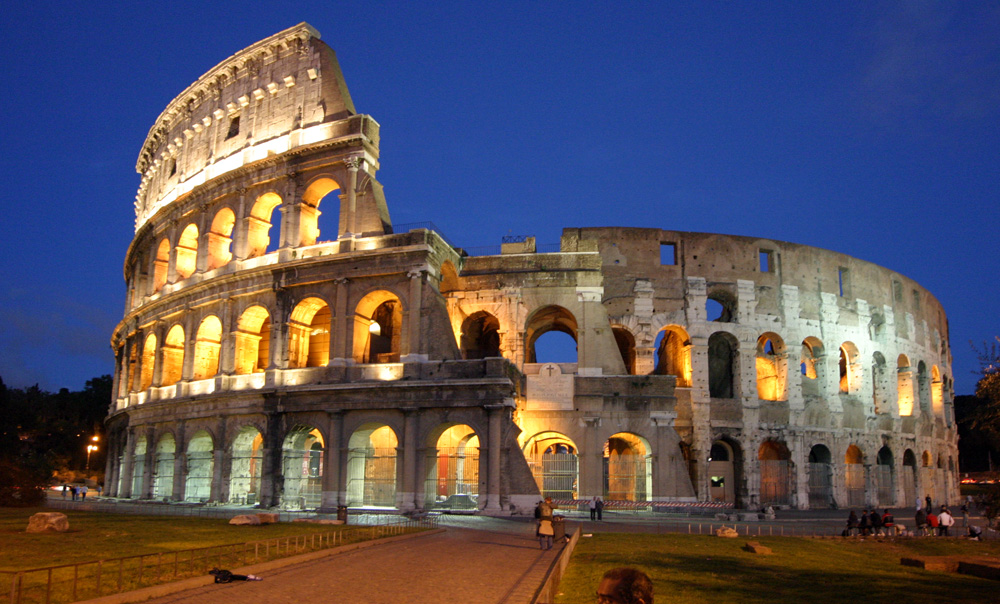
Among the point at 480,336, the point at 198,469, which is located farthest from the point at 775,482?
the point at 198,469

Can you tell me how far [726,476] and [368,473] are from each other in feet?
48.5

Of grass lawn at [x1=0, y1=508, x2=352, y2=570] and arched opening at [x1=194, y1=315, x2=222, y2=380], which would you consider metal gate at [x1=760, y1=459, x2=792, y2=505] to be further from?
arched opening at [x1=194, y1=315, x2=222, y2=380]

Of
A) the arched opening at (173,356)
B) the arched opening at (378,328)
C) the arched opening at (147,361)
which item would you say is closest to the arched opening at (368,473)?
the arched opening at (378,328)

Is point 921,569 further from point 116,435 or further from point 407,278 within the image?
point 116,435

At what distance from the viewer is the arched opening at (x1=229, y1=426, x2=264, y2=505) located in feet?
90.3

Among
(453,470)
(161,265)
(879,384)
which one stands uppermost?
(161,265)

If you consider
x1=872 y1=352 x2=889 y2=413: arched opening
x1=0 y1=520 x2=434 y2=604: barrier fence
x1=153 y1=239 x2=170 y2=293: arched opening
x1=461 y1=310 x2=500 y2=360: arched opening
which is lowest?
x1=0 y1=520 x2=434 y2=604: barrier fence

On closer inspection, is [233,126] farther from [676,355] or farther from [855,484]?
[855,484]

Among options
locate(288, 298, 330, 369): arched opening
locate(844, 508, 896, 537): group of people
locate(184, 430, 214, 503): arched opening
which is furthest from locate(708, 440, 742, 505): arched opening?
locate(184, 430, 214, 503): arched opening

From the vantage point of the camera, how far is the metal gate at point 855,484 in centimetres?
3284

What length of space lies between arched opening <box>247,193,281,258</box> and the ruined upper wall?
1720 millimetres

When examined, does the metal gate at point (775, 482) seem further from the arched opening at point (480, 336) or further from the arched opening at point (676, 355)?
the arched opening at point (480, 336)

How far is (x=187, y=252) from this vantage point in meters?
32.7

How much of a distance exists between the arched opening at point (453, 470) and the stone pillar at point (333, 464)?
121 inches
